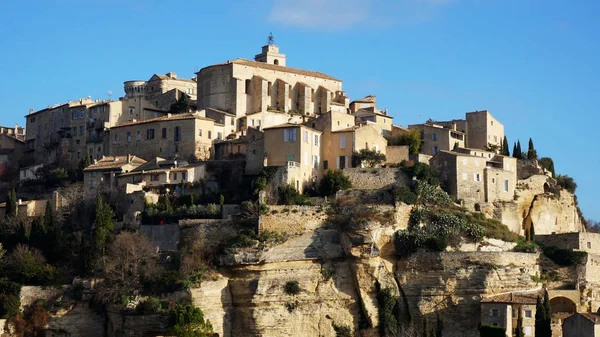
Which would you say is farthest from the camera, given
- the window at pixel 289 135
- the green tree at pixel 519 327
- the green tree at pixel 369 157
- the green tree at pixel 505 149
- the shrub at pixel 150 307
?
the green tree at pixel 505 149

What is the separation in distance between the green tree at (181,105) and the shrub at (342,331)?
23.7 meters

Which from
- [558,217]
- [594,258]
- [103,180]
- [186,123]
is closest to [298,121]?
[186,123]

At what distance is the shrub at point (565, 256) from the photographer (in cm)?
5981

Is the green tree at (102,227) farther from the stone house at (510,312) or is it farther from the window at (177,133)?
the stone house at (510,312)

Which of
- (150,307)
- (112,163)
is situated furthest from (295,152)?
(112,163)

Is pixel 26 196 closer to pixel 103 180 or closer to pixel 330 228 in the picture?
pixel 103 180

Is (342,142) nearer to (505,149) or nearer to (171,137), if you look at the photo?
(505,149)

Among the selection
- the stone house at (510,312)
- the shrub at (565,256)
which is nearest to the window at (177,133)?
the shrub at (565,256)

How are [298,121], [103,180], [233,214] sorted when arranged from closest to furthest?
1. [233,214]
2. [103,180]
3. [298,121]

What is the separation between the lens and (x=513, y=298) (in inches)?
2219

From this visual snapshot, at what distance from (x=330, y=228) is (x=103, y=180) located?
52.3 feet

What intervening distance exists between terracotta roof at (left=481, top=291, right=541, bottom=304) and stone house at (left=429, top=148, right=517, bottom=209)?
8176 millimetres

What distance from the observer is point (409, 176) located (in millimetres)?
64438

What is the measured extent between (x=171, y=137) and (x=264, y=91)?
717 centimetres
